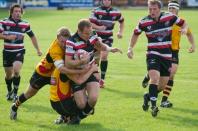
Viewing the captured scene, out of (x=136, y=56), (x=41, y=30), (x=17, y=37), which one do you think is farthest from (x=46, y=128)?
(x=41, y=30)

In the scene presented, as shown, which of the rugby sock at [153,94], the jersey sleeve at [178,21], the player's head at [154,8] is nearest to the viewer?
the rugby sock at [153,94]

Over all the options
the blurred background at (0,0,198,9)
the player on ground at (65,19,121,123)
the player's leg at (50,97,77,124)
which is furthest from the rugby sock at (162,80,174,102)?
the blurred background at (0,0,198,9)

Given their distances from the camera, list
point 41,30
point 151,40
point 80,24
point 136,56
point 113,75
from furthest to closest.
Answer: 1. point 41,30
2. point 136,56
3. point 113,75
4. point 151,40
5. point 80,24

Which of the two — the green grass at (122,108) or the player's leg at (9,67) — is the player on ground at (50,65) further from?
the player's leg at (9,67)

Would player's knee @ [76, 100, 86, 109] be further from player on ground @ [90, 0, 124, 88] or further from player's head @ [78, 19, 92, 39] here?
player on ground @ [90, 0, 124, 88]

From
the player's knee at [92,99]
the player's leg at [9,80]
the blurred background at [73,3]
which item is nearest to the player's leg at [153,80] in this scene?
the player's knee at [92,99]

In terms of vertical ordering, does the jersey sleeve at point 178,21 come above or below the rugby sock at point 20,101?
above

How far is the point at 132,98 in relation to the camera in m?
13.6

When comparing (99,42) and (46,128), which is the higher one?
(99,42)

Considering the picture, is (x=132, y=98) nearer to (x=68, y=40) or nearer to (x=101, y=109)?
(x=101, y=109)

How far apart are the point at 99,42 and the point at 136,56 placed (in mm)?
12334

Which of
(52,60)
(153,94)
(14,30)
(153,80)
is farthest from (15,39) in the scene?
(153,94)

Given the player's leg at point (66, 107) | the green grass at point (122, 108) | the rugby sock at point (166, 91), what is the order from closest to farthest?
the player's leg at point (66, 107) → the green grass at point (122, 108) → the rugby sock at point (166, 91)

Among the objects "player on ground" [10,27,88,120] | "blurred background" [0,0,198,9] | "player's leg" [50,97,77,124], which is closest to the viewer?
"player on ground" [10,27,88,120]
